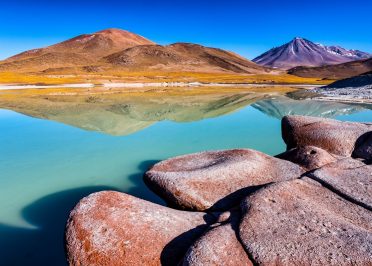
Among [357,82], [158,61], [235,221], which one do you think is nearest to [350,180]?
[235,221]

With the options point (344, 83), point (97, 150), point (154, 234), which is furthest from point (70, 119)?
point (344, 83)

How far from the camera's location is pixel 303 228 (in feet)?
18.4

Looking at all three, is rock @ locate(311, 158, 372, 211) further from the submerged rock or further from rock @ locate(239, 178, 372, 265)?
rock @ locate(239, 178, 372, 265)

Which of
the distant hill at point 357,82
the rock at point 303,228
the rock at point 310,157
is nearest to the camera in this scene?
the rock at point 303,228

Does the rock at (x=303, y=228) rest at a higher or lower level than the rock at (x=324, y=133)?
lower

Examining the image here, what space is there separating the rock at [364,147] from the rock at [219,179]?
8.26 ft

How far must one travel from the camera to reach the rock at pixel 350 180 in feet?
22.3

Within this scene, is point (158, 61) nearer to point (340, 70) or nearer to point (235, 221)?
point (340, 70)

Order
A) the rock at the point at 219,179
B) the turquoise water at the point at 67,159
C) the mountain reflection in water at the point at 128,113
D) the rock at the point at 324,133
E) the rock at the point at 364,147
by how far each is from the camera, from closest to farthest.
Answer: the rock at the point at 219,179 → the turquoise water at the point at 67,159 → the rock at the point at 364,147 → the rock at the point at 324,133 → the mountain reflection in water at the point at 128,113

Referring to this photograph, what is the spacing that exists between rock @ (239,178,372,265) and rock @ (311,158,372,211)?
22 centimetres

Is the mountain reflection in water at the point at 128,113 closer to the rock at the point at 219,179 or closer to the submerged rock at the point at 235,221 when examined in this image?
the rock at the point at 219,179

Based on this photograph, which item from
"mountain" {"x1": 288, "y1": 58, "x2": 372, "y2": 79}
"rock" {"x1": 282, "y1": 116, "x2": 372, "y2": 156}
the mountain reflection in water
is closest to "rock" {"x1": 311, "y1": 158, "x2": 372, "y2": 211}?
"rock" {"x1": 282, "y1": 116, "x2": 372, "y2": 156}

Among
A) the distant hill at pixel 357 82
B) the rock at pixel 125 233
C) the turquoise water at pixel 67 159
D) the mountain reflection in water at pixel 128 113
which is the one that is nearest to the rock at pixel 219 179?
the rock at pixel 125 233

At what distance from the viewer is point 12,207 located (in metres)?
9.24
